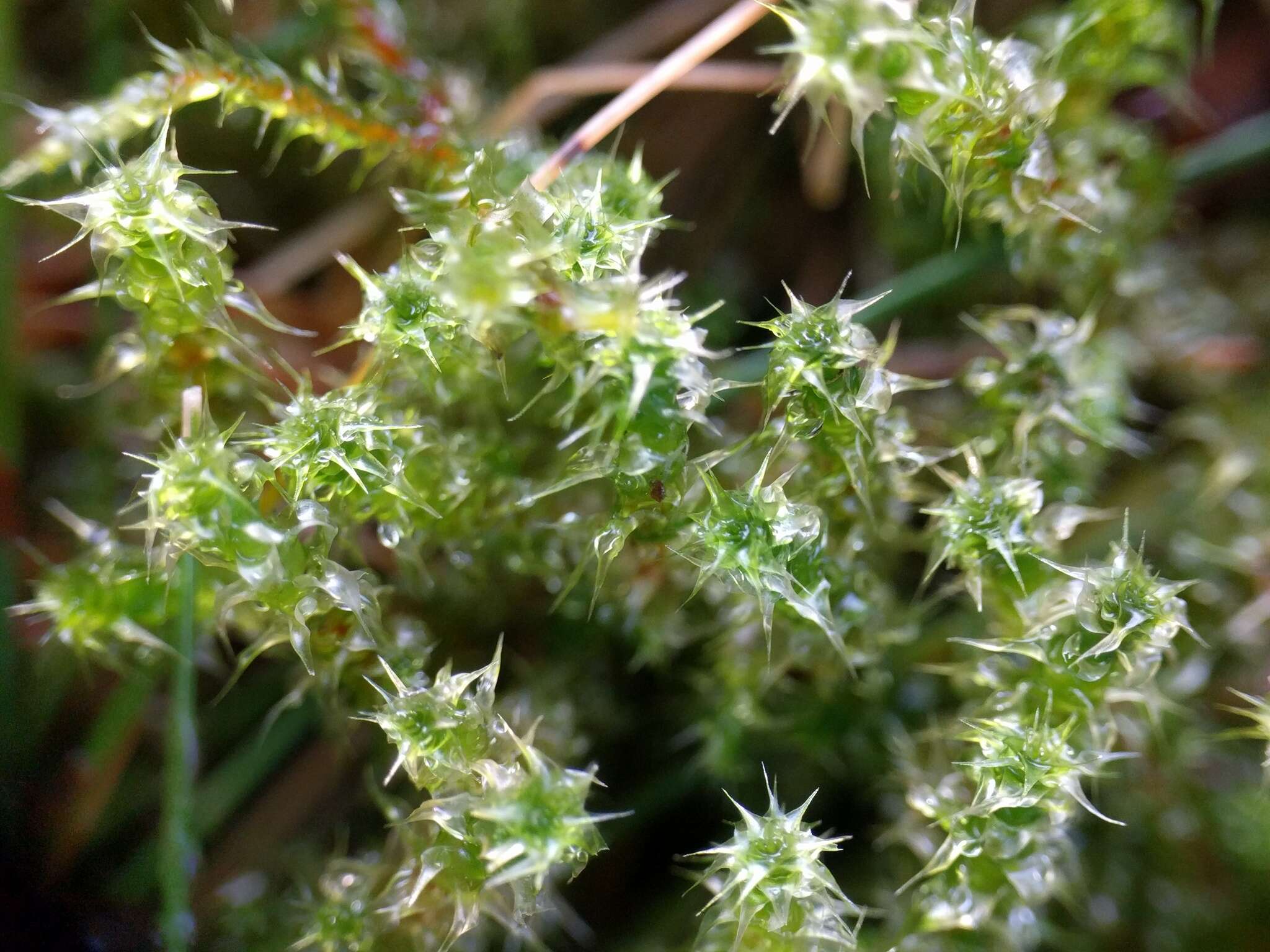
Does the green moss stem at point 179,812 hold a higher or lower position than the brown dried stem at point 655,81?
lower

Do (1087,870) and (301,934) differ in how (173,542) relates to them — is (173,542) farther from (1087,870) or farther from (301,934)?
(1087,870)

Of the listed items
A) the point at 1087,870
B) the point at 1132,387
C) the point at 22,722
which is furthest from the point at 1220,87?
the point at 22,722

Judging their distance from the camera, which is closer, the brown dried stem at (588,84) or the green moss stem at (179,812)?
the green moss stem at (179,812)

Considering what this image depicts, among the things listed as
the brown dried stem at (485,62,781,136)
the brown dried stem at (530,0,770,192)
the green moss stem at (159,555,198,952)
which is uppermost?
the brown dried stem at (530,0,770,192)

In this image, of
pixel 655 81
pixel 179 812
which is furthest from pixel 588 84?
pixel 179 812

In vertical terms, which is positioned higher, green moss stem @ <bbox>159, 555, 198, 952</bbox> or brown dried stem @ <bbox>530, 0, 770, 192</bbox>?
brown dried stem @ <bbox>530, 0, 770, 192</bbox>

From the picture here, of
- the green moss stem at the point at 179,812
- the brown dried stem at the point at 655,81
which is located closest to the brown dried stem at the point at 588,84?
the brown dried stem at the point at 655,81

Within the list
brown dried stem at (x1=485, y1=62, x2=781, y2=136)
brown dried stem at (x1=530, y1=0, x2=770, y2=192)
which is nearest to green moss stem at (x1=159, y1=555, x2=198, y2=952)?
brown dried stem at (x1=530, y1=0, x2=770, y2=192)

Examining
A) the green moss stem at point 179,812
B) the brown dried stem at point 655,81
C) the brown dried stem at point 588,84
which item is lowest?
the green moss stem at point 179,812

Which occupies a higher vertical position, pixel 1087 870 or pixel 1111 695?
pixel 1111 695

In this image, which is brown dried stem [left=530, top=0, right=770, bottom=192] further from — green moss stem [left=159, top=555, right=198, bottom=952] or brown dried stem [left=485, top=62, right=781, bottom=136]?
green moss stem [left=159, top=555, right=198, bottom=952]

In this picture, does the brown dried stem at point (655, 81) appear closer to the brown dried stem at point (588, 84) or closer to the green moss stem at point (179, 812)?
the brown dried stem at point (588, 84)
